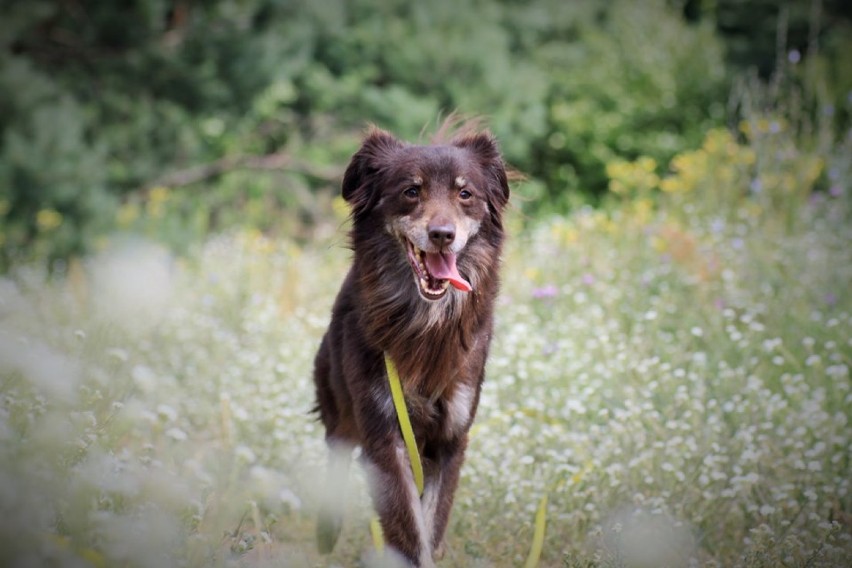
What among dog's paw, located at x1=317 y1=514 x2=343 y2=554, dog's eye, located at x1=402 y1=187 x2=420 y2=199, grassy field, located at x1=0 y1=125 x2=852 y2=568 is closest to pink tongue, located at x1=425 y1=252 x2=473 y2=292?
dog's eye, located at x1=402 y1=187 x2=420 y2=199

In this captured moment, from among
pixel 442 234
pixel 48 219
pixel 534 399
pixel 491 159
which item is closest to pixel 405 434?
pixel 442 234

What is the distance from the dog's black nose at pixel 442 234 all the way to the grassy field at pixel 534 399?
0.63 m

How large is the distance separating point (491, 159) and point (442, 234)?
2.12 feet

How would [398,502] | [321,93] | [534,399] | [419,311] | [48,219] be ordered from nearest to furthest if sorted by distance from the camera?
[398,502]
[419,311]
[534,399]
[48,219]
[321,93]

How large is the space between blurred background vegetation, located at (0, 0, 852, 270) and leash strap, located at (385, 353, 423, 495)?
535 centimetres

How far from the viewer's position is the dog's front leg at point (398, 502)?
129 inches

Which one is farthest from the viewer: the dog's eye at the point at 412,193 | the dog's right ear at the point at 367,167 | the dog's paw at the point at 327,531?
the dog's paw at the point at 327,531

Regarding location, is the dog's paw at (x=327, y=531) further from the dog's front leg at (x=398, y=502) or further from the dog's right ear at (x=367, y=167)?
the dog's right ear at (x=367, y=167)

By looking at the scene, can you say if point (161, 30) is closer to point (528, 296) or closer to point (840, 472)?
point (528, 296)

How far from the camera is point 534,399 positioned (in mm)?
5141

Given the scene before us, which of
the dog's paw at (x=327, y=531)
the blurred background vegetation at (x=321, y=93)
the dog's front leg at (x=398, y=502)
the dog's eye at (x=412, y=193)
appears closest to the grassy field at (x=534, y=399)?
the dog's paw at (x=327, y=531)

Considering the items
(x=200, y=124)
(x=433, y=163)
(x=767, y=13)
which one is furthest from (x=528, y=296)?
(x=767, y=13)

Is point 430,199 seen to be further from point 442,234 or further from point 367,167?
point 367,167

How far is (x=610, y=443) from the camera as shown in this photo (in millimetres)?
4434
